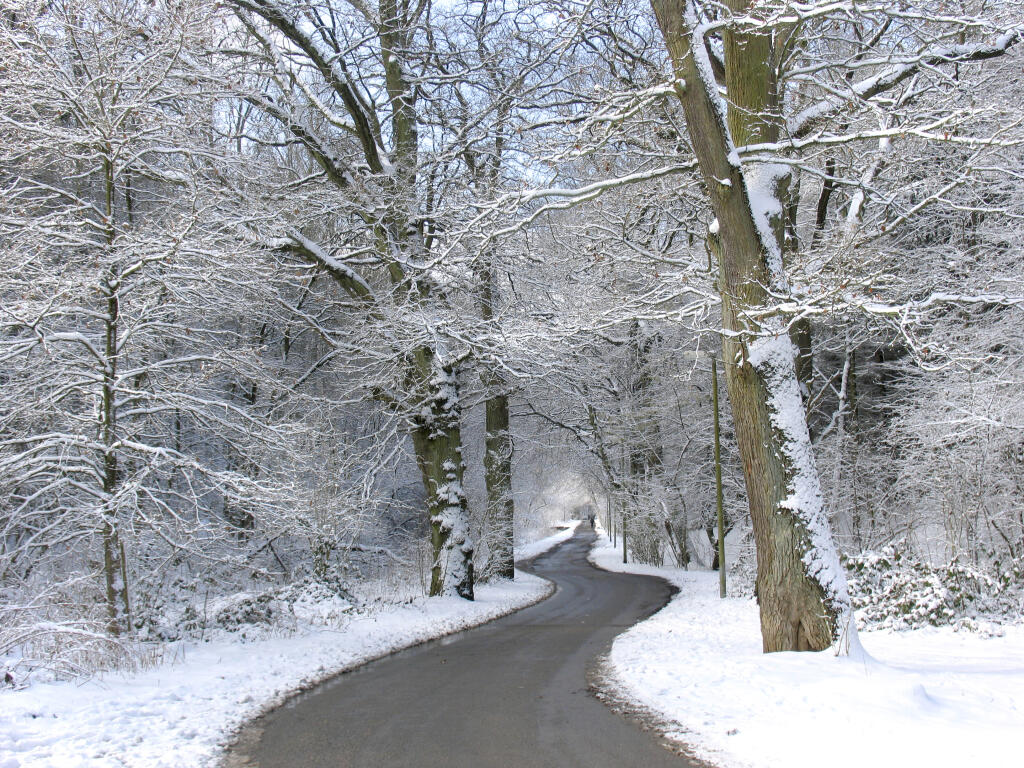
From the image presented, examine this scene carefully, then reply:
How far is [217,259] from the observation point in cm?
967

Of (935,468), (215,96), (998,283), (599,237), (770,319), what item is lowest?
(935,468)

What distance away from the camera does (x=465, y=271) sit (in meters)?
15.9

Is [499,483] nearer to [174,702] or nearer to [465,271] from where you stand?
[465,271]

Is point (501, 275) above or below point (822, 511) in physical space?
above

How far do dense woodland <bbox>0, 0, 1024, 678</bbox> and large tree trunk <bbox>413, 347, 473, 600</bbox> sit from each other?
75mm

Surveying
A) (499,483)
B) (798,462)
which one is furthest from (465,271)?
(798,462)

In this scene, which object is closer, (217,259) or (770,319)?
(770,319)

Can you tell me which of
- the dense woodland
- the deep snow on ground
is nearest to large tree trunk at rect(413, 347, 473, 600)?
the dense woodland

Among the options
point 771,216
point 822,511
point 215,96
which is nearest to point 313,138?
point 215,96

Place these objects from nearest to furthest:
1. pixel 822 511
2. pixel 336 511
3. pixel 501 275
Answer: pixel 822 511
pixel 336 511
pixel 501 275

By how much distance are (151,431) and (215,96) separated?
232 inches

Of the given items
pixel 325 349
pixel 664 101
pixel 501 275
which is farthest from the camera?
pixel 325 349

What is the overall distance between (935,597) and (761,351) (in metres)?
6.13

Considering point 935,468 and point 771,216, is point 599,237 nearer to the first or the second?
point 771,216
